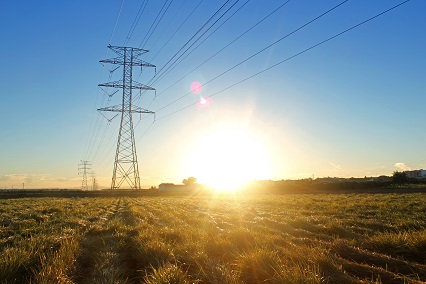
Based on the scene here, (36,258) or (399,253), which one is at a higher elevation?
(36,258)

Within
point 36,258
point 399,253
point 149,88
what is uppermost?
point 149,88

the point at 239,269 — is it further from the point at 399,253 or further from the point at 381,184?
the point at 381,184

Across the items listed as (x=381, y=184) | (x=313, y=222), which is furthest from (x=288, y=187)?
(x=313, y=222)

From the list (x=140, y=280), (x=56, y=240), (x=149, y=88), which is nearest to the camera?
(x=140, y=280)

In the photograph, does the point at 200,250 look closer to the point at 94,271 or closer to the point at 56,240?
the point at 94,271

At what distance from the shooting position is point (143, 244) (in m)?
8.77

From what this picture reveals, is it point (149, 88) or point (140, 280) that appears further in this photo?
point (149, 88)

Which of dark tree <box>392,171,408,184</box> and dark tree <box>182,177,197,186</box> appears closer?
dark tree <box>392,171,408,184</box>

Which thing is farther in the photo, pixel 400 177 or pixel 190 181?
pixel 190 181

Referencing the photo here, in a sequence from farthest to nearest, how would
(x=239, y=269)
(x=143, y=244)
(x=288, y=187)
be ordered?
(x=288, y=187), (x=143, y=244), (x=239, y=269)

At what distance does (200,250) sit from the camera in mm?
8125

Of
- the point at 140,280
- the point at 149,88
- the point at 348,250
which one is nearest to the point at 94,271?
the point at 140,280

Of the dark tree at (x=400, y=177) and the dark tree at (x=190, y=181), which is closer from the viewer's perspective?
the dark tree at (x=400, y=177)

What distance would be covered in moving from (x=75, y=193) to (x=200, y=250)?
246 feet
